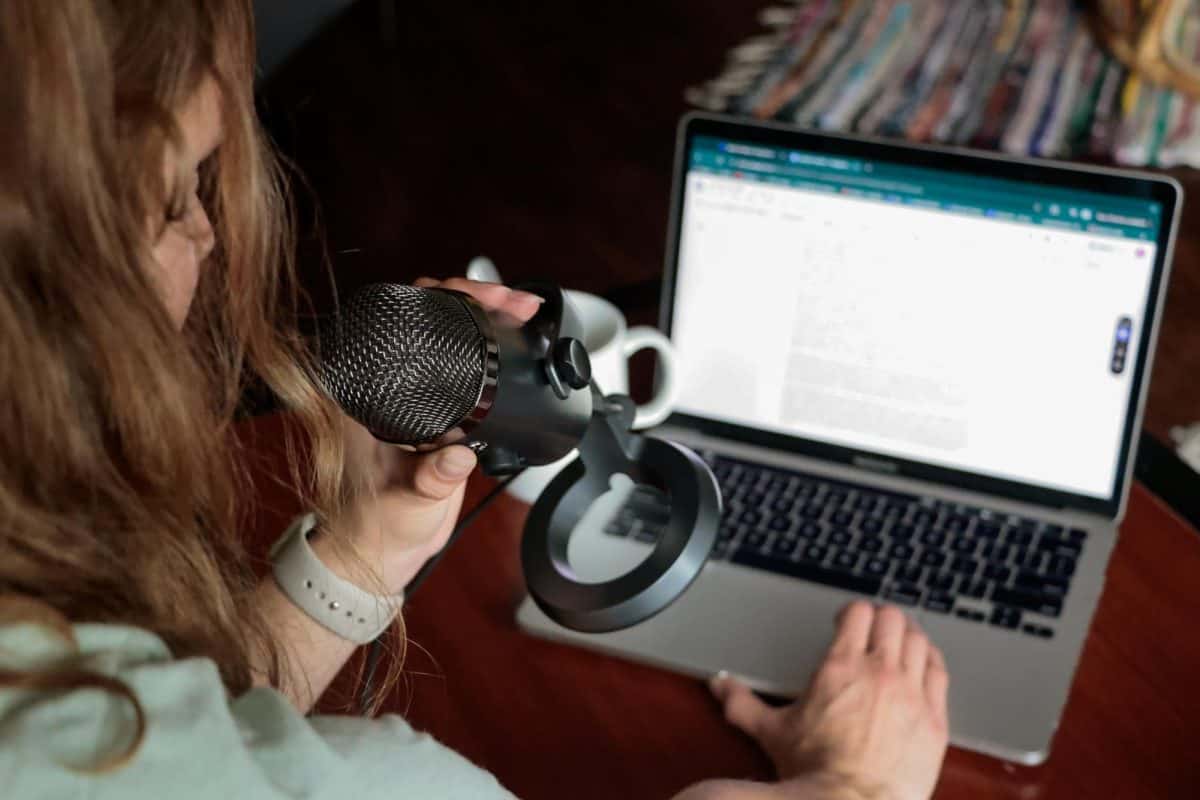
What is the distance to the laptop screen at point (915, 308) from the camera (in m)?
1.02

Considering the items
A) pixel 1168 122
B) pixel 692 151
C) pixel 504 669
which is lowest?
pixel 504 669

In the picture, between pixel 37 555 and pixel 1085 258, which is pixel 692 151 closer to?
pixel 1085 258

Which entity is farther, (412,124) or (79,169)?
(412,124)

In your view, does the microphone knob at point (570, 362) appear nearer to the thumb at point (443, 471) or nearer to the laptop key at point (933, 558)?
the thumb at point (443, 471)

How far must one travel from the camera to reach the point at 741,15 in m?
2.66

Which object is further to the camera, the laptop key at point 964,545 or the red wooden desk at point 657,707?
the laptop key at point 964,545

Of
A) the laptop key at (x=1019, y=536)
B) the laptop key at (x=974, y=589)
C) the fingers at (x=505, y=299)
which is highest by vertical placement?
the fingers at (x=505, y=299)

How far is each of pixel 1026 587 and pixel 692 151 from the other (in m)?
0.43

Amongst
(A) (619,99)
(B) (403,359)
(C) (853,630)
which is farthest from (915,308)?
(A) (619,99)

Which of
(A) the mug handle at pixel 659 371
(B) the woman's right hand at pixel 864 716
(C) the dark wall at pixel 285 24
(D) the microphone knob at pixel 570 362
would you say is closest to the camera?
(D) the microphone knob at pixel 570 362

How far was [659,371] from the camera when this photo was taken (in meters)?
1.11

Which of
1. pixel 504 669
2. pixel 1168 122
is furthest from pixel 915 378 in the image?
pixel 1168 122

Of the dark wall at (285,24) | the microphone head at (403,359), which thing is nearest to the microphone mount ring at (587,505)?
the microphone head at (403,359)

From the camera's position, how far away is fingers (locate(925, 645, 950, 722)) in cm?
88
